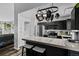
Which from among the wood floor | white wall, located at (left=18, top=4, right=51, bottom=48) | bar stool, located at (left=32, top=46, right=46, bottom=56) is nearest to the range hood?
white wall, located at (left=18, top=4, right=51, bottom=48)

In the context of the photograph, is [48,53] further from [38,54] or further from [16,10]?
[16,10]

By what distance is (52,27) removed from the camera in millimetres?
2039

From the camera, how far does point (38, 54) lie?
2150 millimetres

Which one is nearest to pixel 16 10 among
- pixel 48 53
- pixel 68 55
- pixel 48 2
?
pixel 48 2

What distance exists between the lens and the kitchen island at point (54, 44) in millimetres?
1908

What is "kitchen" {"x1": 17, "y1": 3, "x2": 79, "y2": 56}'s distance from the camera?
195 centimetres

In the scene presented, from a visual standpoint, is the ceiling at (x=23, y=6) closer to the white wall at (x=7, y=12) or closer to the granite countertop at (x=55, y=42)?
the white wall at (x=7, y=12)

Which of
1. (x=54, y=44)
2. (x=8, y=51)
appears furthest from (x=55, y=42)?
(x=8, y=51)

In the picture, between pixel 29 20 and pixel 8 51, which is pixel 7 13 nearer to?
pixel 29 20

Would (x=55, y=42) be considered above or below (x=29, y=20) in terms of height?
below

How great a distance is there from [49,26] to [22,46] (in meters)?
0.67

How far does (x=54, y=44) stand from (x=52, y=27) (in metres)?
0.34

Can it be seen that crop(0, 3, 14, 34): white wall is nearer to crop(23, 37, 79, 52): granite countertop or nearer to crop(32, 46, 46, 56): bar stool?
crop(23, 37, 79, 52): granite countertop

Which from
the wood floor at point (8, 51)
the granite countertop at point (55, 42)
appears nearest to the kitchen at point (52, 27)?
the granite countertop at point (55, 42)
